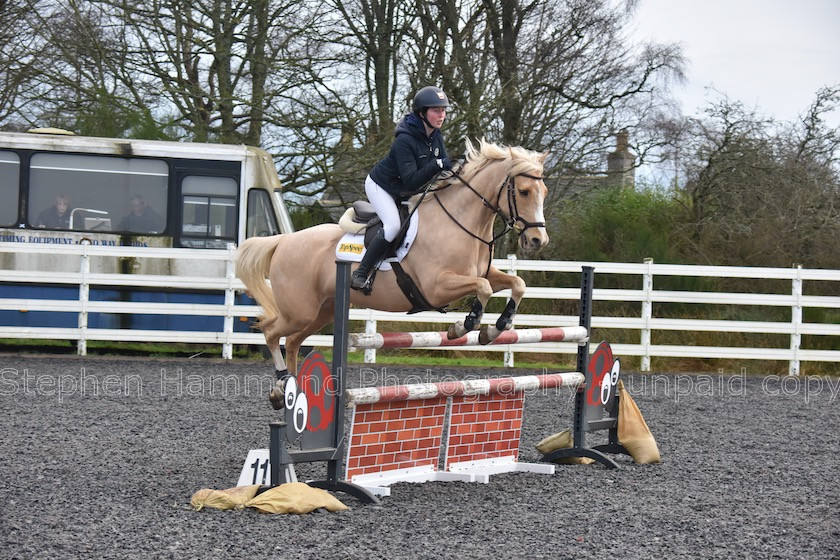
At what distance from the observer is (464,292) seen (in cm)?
578

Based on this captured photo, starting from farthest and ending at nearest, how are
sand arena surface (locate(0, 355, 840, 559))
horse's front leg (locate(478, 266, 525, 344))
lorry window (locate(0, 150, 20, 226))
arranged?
lorry window (locate(0, 150, 20, 226)) < horse's front leg (locate(478, 266, 525, 344)) < sand arena surface (locate(0, 355, 840, 559))

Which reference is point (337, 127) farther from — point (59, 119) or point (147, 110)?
point (59, 119)

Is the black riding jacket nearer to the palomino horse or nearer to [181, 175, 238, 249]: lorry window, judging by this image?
the palomino horse

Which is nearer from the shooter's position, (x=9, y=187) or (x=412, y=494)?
(x=412, y=494)

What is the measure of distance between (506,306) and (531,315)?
697cm

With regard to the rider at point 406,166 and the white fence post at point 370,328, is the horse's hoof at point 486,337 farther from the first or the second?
the white fence post at point 370,328

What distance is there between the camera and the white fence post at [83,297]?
40.9ft

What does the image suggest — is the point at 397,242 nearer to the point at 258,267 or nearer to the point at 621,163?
the point at 258,267

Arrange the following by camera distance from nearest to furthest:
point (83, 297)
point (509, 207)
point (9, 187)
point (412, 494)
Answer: point (412, 494) → point (509, 207) → point (83, 297) → point (9, 187)

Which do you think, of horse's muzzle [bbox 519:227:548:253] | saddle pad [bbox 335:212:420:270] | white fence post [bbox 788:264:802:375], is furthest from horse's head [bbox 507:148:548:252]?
white fence post [bbox 788:264:802:375]

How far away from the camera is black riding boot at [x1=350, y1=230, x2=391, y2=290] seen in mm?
5992

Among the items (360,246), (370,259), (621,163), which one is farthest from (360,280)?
(621,163)

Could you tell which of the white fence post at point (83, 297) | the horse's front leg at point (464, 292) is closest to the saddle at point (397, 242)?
the horse's front leg at point (464, 292)

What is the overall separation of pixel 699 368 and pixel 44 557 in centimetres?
1096
